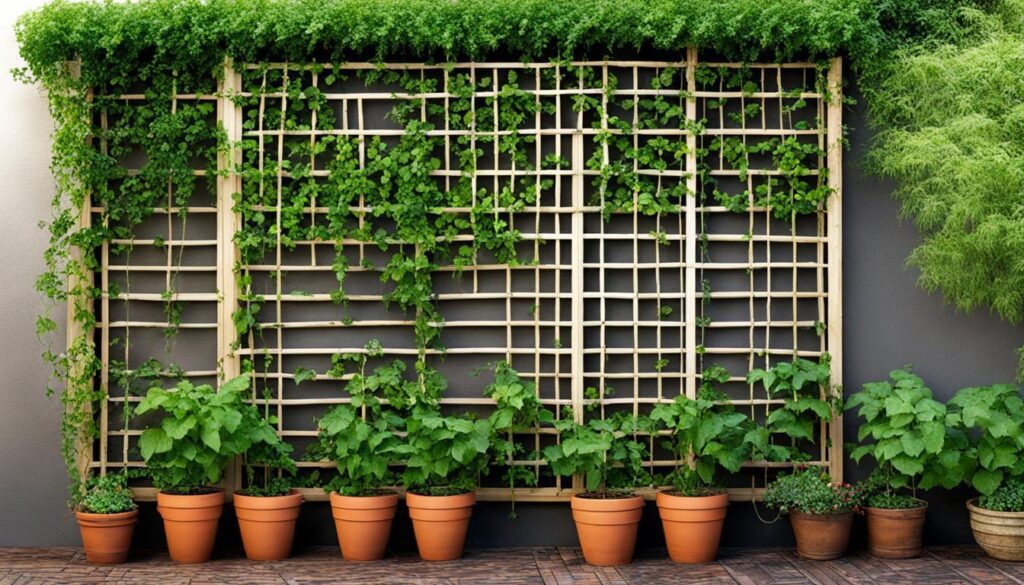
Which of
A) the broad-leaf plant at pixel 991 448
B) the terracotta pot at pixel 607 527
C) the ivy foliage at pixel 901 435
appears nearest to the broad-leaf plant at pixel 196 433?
the terracotta pot at pixel 607 527

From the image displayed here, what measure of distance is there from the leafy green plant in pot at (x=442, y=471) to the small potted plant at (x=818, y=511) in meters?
1.50

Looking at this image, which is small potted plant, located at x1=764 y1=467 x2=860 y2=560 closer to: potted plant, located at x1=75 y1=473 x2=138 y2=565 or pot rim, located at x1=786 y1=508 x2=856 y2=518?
pot rim, located at x1=786 y1=508 x2=856 y2=518

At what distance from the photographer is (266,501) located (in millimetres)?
5676

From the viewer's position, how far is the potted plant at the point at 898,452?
555 cm

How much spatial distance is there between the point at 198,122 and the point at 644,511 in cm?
303

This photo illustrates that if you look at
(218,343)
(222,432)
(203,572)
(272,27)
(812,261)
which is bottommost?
(203,572)

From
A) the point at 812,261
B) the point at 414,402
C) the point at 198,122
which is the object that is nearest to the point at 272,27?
the point at 198,122

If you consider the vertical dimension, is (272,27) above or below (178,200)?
above

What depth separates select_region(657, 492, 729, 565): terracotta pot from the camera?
5621 millimetres

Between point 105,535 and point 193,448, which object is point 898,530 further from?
point 105,535

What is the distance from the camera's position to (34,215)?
6047mm

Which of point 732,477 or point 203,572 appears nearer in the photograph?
point 203,572

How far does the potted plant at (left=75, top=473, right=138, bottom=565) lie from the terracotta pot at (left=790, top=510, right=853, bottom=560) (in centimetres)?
326

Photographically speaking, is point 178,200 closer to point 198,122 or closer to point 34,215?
Result: point 198,122
